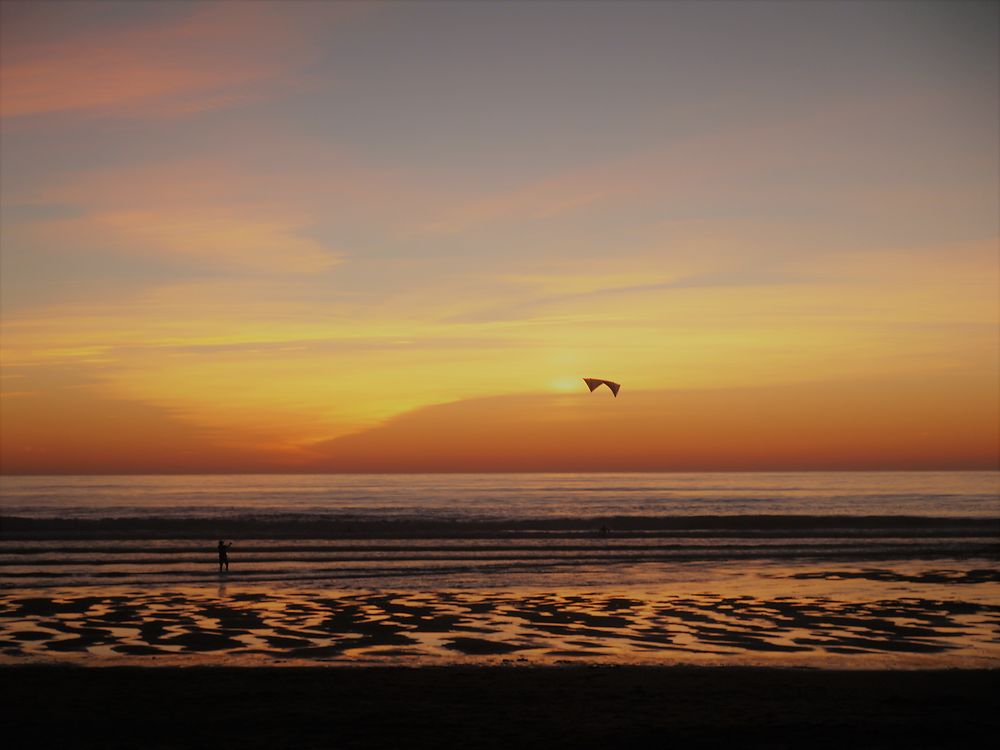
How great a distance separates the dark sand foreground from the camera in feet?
39.2

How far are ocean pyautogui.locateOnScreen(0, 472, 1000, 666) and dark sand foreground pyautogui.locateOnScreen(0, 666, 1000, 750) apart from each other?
5.51 ft

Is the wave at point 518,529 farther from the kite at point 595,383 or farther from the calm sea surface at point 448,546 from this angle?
the kite at point 595,383

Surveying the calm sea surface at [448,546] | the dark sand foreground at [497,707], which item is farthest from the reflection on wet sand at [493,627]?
the calm sea surface at [448,546]

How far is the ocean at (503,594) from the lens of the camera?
18.6 metres

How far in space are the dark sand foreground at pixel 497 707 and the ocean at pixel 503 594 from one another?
168 centimetres

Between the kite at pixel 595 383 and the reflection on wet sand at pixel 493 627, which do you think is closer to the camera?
the reflection on wet sand at pixel 493 627

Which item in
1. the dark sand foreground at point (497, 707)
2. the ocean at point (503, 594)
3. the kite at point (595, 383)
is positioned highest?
the kite at point (595, 383)

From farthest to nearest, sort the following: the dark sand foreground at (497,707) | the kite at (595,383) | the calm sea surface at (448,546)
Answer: the calm sea surface at (448,546) → the kite at (595,383) → the dark sand foreground at (497,707)

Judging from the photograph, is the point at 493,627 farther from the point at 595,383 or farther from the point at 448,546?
the point at 448,546

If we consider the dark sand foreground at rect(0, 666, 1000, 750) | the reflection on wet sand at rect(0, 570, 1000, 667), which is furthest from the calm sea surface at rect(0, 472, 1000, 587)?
the dark sand foreground at rect(0, 666, 1000, 750)

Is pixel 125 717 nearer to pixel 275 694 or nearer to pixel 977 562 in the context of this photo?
pixel 275 694

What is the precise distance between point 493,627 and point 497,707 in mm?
7714

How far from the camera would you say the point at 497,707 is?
13.5 m

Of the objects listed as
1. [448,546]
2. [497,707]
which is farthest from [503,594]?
[448,546]
